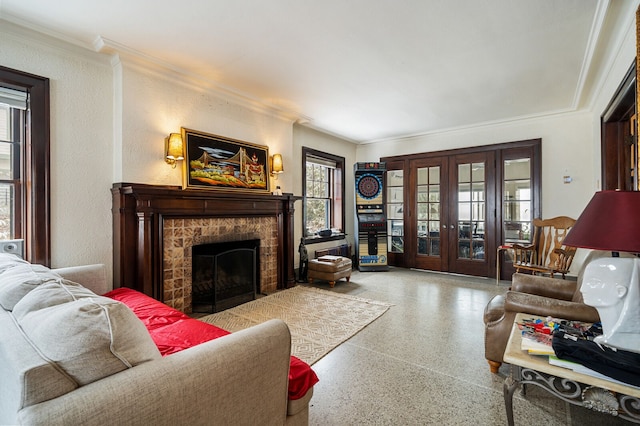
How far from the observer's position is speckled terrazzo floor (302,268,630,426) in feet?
5.61

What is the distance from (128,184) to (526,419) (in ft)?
11.4

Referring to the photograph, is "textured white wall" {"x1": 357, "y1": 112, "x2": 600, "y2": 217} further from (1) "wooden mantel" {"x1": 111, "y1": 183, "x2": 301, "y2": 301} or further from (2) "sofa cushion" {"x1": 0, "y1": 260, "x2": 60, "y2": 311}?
(2) "sofa cushion" {"x1": 0, "y1": 260, "x2": 60, "y2": 311}

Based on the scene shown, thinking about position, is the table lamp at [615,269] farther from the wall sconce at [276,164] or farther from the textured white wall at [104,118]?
the wall sconce at [276,164]

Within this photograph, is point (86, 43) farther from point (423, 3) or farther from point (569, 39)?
point (569, 39)

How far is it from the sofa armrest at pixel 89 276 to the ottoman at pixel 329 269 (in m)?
2.74

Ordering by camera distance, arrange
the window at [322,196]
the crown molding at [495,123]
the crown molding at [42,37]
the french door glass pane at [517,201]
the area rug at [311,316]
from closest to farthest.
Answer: the crown molding at [42,37]
the area rug at [311,316]
the crown molding at [495,123]
the french door glass pane at [517,201]
the window at [322,196]

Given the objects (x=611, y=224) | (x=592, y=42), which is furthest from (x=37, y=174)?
(x=592, y=42)

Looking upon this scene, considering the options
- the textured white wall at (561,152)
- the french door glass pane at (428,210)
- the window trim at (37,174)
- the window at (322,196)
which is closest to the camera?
the window trim at (37,174)

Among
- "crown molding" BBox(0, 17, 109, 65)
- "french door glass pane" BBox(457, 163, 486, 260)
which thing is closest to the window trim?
"crown molding" BBox(0, 17, 109, 65)

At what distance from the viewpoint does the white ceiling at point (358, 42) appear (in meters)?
2.23

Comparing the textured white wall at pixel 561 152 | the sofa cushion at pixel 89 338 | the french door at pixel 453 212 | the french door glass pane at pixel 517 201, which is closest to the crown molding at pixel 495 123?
the textured white wall at pixel 561 152

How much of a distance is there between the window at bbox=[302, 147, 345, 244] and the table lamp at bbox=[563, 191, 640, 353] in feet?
13.5

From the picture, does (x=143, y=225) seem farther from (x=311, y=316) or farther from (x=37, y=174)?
(x=311, y=316)

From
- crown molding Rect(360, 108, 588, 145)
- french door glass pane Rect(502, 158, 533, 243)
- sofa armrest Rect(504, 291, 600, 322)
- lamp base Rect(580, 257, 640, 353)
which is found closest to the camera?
lamp base Rect(580, 257, 640, 353)
